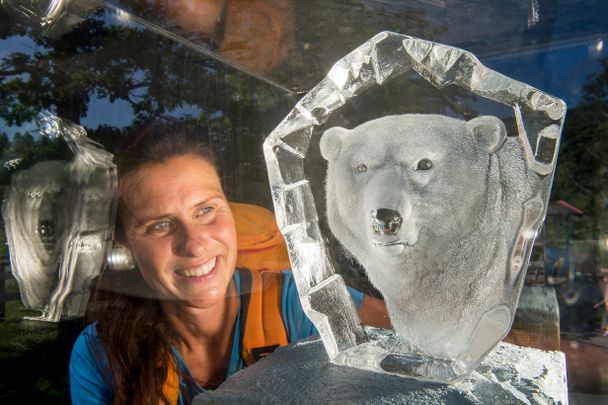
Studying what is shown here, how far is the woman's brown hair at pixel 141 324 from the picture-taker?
1.58 meters

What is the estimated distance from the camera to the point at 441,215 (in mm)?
1216

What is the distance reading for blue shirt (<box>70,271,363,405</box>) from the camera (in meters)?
1.54

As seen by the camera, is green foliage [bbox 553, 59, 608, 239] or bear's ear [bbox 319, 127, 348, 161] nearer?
green foliage [bbox 553, 59, 608, 239]

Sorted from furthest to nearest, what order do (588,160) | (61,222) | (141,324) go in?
(61,222) < (141,324) < (588,160)

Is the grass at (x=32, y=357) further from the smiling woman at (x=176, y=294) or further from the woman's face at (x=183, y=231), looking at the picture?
the woman's face at (x=183, y=231)

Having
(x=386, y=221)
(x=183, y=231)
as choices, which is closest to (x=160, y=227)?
(x=183, y=231)

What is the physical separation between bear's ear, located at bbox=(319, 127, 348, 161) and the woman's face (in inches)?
14.5

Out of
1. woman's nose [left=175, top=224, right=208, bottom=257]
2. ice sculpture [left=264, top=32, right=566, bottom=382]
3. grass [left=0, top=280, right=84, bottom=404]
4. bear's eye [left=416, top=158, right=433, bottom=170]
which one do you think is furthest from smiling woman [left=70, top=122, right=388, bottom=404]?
bear's eye [left=416, top=158, right=433, bottom=170]

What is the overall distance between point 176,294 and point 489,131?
97 cm

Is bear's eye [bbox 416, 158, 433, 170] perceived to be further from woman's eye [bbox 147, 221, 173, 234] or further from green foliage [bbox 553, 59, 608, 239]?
woman's eye [bbox 147, 221, 173, 234]

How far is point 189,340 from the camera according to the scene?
161cm

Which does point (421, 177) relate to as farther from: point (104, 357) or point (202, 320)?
point (104, 357)

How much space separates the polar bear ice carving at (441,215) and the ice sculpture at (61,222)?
0.86 metres

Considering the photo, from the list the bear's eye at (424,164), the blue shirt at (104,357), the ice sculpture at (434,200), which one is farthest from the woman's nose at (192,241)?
the bear's eye at (424,164)
